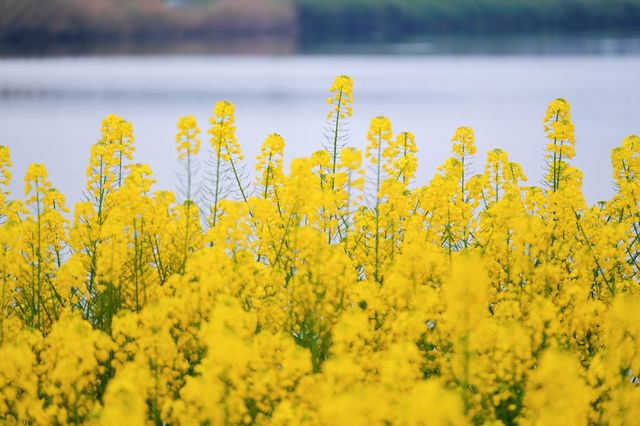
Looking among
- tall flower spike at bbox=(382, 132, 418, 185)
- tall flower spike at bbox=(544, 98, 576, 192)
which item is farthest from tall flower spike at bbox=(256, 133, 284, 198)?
tall flower spike at bbox=(544, 98, 576, 192)

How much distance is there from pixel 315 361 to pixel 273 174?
206 cm

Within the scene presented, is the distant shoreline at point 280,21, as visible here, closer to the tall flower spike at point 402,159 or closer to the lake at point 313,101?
the lake at point 313,101

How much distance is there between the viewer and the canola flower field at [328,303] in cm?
353

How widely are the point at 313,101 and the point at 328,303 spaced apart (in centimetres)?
2005

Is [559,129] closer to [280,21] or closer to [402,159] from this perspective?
[402,159]

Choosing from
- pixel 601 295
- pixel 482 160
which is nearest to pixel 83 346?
pixel 601 295

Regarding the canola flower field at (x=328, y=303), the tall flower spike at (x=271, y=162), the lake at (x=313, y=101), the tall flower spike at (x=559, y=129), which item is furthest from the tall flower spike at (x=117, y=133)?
the lake at (x=313, y=101)

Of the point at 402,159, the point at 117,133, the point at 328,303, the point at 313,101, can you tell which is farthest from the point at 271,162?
the point at 313,101

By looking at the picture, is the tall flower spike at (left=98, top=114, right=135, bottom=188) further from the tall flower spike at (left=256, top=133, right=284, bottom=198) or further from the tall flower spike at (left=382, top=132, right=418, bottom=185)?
the tall flower spike at (left=382, top=132, right=418, bottom=185)

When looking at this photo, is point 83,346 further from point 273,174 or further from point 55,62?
point 55,62

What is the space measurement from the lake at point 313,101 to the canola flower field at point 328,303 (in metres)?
6.90

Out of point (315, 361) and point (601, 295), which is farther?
point (601, 295)

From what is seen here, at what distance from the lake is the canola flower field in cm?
690

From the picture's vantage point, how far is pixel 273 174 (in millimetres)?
6195
